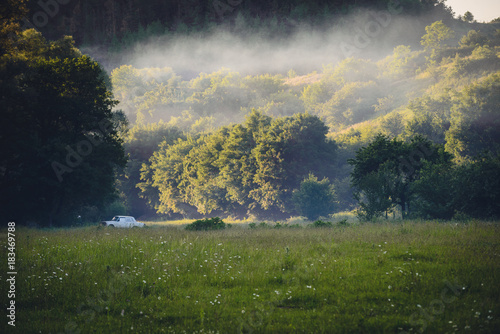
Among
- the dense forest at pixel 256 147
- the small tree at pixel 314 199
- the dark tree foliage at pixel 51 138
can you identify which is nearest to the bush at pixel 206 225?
the dark tree foliage at pixel 51 138

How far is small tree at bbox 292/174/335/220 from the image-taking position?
66.2 meters

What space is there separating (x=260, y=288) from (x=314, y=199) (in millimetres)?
56285

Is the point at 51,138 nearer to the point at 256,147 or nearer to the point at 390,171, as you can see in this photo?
the point at 390,171

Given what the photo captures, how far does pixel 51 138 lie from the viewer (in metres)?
36.0

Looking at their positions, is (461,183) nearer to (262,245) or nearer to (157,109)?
(262,245)

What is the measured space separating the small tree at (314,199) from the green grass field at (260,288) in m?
50.5

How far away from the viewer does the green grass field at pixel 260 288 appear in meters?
8.36

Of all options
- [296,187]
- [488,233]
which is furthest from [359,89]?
[488,233]

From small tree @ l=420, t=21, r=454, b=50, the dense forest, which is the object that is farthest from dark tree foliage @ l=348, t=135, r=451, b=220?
small tree @ l=420, t=21, r=454, b=50

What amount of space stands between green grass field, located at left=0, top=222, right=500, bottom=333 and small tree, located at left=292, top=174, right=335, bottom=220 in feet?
166

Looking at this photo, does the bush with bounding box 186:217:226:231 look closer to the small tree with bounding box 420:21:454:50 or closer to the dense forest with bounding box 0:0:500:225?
the dense forest with bounding box 0:0:500:225

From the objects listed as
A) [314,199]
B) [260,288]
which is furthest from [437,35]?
[260,288]

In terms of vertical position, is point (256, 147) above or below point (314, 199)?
above

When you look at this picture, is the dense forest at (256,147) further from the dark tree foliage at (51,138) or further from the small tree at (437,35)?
the small tree at (437,35)
